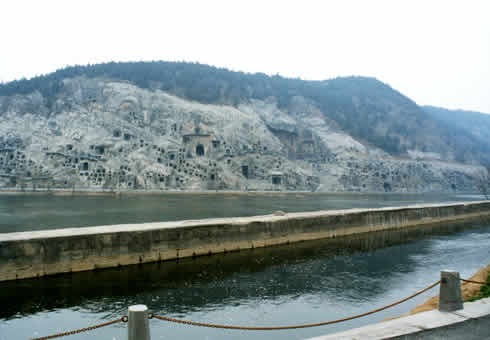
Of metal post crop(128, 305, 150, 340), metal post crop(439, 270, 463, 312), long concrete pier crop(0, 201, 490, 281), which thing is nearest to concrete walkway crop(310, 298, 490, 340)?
metal post crop(439, 270, 463, 312)

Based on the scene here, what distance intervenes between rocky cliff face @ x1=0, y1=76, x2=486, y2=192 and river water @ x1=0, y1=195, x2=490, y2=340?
167 ft

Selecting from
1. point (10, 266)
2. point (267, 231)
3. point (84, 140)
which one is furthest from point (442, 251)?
point (84, 140)

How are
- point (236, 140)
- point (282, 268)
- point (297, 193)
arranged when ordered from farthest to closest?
point (236, 140)
point (297, 193)
point (282, 268)

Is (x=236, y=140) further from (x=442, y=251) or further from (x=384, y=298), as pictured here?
(x=384, y=298)

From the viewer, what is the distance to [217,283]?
455 inches

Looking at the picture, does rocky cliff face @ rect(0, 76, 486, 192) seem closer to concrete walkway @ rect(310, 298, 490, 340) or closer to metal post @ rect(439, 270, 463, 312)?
metal post @ rect(439, 270, 463, 312)

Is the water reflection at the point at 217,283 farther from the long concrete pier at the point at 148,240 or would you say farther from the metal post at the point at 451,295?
the metal post at the point at 451,295

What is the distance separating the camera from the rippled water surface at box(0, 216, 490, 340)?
8469 mm

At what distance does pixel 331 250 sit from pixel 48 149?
60.6 m

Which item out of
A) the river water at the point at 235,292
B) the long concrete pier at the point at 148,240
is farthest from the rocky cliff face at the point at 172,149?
the river water at the point at 235,292

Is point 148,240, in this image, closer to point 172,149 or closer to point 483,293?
point 483,293

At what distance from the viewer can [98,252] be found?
12.1 meters

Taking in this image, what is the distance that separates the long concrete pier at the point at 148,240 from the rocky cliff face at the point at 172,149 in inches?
1862

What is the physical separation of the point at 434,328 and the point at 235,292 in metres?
6.22
